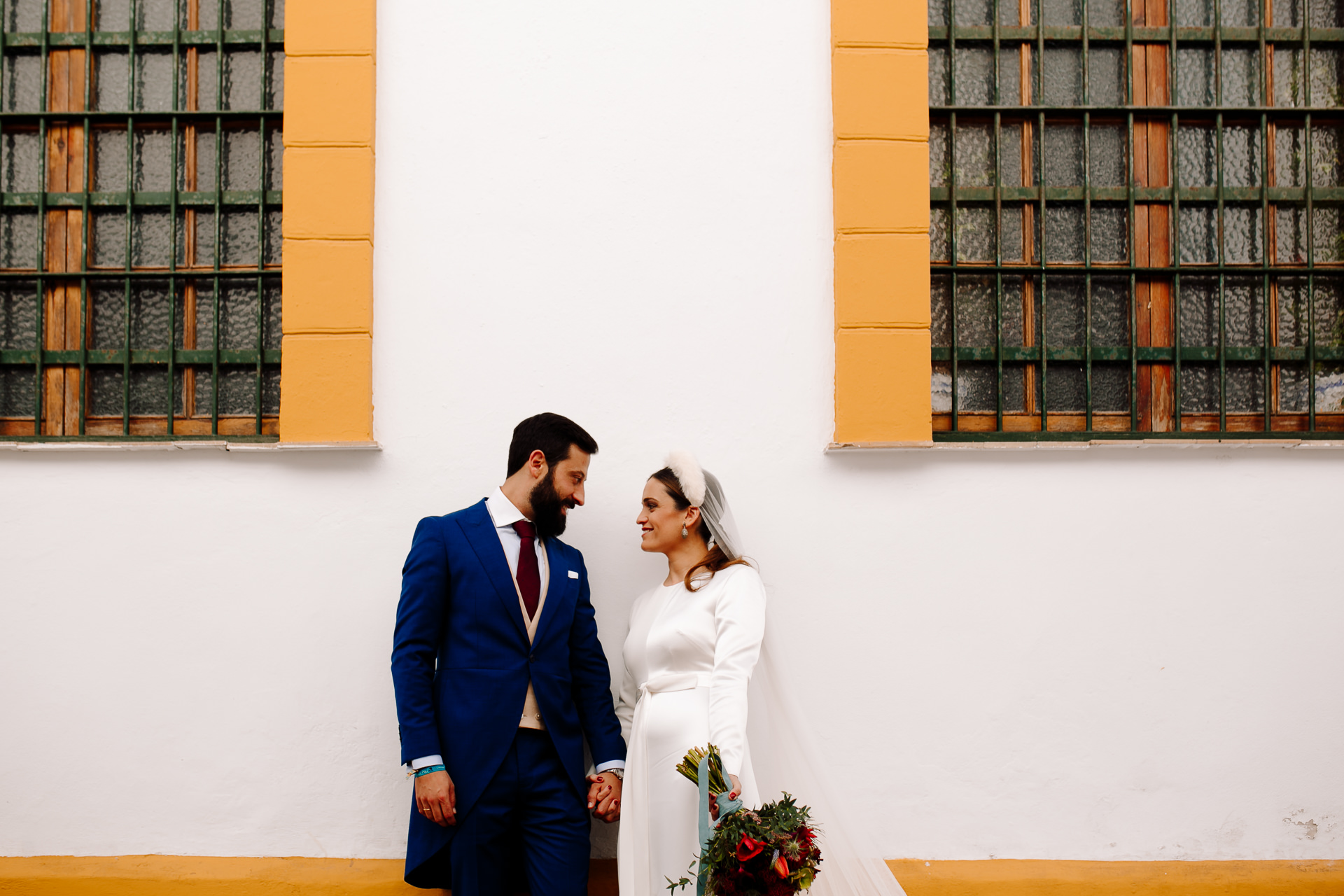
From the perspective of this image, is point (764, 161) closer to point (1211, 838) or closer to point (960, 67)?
point (960, 67)

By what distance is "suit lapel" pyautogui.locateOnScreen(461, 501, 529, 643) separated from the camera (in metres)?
3.00

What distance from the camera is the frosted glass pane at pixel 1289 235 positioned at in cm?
382

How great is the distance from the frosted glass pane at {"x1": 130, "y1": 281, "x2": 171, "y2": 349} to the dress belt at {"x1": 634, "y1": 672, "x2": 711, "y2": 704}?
2.43 m

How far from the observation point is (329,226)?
351 cm

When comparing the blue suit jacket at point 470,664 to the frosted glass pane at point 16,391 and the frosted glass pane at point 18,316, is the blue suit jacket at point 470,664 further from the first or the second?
the frosted glass pane at point 18,316

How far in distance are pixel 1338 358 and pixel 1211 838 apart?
6.56ft

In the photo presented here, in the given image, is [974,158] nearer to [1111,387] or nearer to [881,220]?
[881,220]

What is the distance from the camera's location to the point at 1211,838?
3488mm

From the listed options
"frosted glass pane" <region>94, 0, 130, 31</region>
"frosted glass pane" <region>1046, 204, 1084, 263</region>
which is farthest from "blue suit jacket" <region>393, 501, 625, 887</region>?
"frosted glass pane" <region>94, 0, 130, 31</region>

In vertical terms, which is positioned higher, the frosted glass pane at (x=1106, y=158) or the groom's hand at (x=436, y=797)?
the frosted glass pane at (x=1106, y=158)

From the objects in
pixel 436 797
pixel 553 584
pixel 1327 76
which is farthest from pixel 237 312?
pixel 1327 76

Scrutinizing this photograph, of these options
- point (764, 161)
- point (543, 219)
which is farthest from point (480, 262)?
point (764, 161)

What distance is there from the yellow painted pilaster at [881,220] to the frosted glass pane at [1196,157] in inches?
45.3

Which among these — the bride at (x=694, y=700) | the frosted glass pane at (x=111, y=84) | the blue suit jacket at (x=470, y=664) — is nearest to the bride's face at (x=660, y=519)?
the bride at (x=694, y=700)
